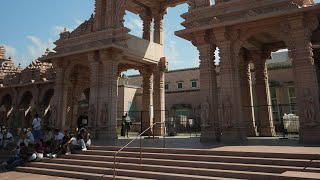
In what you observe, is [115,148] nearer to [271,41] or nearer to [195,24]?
[195,24]

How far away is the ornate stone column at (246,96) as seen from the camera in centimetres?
1808

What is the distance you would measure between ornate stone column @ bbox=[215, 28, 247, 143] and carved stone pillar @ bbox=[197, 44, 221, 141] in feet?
1.75

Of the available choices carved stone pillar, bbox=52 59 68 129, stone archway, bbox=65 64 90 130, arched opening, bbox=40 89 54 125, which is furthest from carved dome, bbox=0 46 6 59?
carved stone pillar, bbox=52 59 68 129

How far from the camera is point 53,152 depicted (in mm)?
13328

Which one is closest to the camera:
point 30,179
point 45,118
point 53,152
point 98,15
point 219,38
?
point 30,179

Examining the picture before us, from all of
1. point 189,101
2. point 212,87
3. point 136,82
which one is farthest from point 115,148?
point 136,82

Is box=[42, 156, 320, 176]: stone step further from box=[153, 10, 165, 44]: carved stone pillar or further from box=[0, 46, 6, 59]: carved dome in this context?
box=[0, 46, 6, 59]: carved dome

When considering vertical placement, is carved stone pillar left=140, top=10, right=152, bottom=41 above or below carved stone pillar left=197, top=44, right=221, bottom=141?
above

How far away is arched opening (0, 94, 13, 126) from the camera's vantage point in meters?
31.0

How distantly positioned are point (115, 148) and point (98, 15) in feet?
37.3

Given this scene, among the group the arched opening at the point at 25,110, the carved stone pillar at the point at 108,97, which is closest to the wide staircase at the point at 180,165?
the carved stone pillar at the point at 108,97

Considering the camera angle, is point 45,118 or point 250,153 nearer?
point 250,153

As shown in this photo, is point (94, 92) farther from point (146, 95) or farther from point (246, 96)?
point (246, 96)

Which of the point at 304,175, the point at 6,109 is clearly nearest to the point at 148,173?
the point at 304,175
